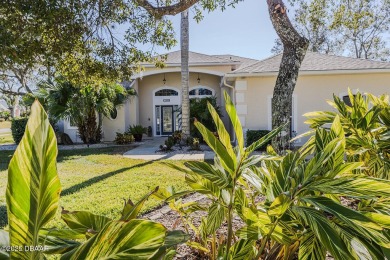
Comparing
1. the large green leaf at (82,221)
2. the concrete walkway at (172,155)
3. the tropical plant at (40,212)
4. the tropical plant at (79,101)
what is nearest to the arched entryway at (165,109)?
the tropical plant at (79,101)

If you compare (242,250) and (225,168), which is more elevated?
(225,168)

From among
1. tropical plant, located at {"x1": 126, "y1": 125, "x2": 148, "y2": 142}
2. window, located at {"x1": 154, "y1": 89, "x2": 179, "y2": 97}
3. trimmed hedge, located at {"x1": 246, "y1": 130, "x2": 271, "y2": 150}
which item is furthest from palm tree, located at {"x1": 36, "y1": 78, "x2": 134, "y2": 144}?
trimmed hedge, located at {"x1": 246, "y1": 130, "x2": 271, "y2": 150}

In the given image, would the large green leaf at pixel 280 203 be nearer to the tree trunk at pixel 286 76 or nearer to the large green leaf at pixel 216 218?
the large green leaf at pixel 216 218

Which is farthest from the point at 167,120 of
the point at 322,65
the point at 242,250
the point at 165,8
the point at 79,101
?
the point at 242,250

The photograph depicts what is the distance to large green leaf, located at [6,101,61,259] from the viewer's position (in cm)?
88

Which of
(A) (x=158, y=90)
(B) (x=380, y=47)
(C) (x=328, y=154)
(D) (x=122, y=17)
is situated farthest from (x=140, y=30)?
(B) (x=380, y=47)

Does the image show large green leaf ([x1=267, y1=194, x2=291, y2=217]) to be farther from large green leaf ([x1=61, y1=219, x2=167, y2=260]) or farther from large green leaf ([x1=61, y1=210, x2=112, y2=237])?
large green leaf ([x1=61, y1=210, x2=112, y2=237])

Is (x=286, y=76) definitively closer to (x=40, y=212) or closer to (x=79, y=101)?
(x=40, y=212)

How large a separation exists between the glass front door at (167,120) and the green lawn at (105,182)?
980 cm

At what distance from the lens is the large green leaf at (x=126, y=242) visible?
93 cm

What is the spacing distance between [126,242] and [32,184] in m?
0.36

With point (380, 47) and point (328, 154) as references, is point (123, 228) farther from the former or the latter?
point (380, 47)

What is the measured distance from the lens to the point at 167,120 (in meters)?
20.9

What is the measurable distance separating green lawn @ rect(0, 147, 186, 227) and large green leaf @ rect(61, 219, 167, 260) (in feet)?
11.8
